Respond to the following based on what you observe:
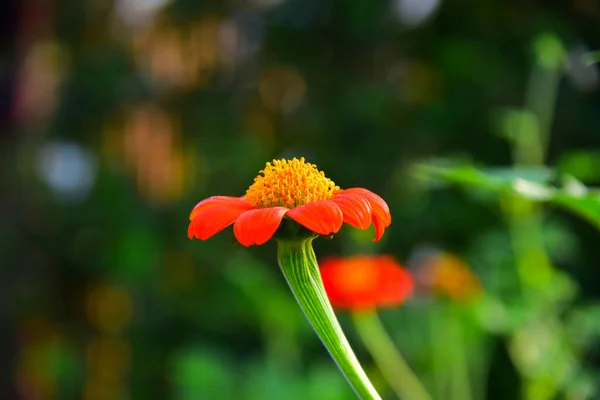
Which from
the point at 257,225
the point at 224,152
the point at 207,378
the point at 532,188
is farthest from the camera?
the point at 224,152

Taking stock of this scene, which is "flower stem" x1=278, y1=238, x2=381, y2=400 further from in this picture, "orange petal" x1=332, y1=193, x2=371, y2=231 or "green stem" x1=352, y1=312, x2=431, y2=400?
"green stem" x1=352, y1=312, x2=431, y2=400

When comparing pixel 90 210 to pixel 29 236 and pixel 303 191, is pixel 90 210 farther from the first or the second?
pixel 303 191

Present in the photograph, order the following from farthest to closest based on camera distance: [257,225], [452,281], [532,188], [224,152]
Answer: [224,152]
[452,281]
[532,188]
[257,225]

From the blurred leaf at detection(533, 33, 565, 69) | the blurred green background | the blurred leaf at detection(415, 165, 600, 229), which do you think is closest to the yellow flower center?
the blurred leaf at detection(415, 165, 600, 229)

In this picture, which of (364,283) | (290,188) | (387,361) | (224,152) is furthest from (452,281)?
(224,152)

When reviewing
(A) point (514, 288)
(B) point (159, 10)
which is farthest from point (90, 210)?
(A) point (514, 288)

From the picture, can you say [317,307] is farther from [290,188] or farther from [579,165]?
[579,165]

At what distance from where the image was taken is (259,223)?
338 mm

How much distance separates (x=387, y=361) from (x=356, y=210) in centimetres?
105

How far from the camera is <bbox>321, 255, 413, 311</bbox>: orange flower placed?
893mm

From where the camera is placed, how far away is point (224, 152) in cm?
212

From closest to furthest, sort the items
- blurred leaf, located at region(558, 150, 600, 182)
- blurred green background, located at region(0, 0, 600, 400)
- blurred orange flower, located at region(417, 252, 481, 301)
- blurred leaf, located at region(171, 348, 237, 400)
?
blurred leaf, located at region(558, 150, 600, 182), blurred orange flower, located at region(417, 252, 481, 301), blurred leaf, located at region(171, 348, 237, 400), blurred green background, located at region(0, 0, 600, 400)

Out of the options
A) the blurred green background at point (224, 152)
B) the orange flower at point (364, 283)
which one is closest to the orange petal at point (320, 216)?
the orange flower at point (364, 283)

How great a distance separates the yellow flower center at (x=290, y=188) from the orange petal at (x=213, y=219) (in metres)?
0.02
